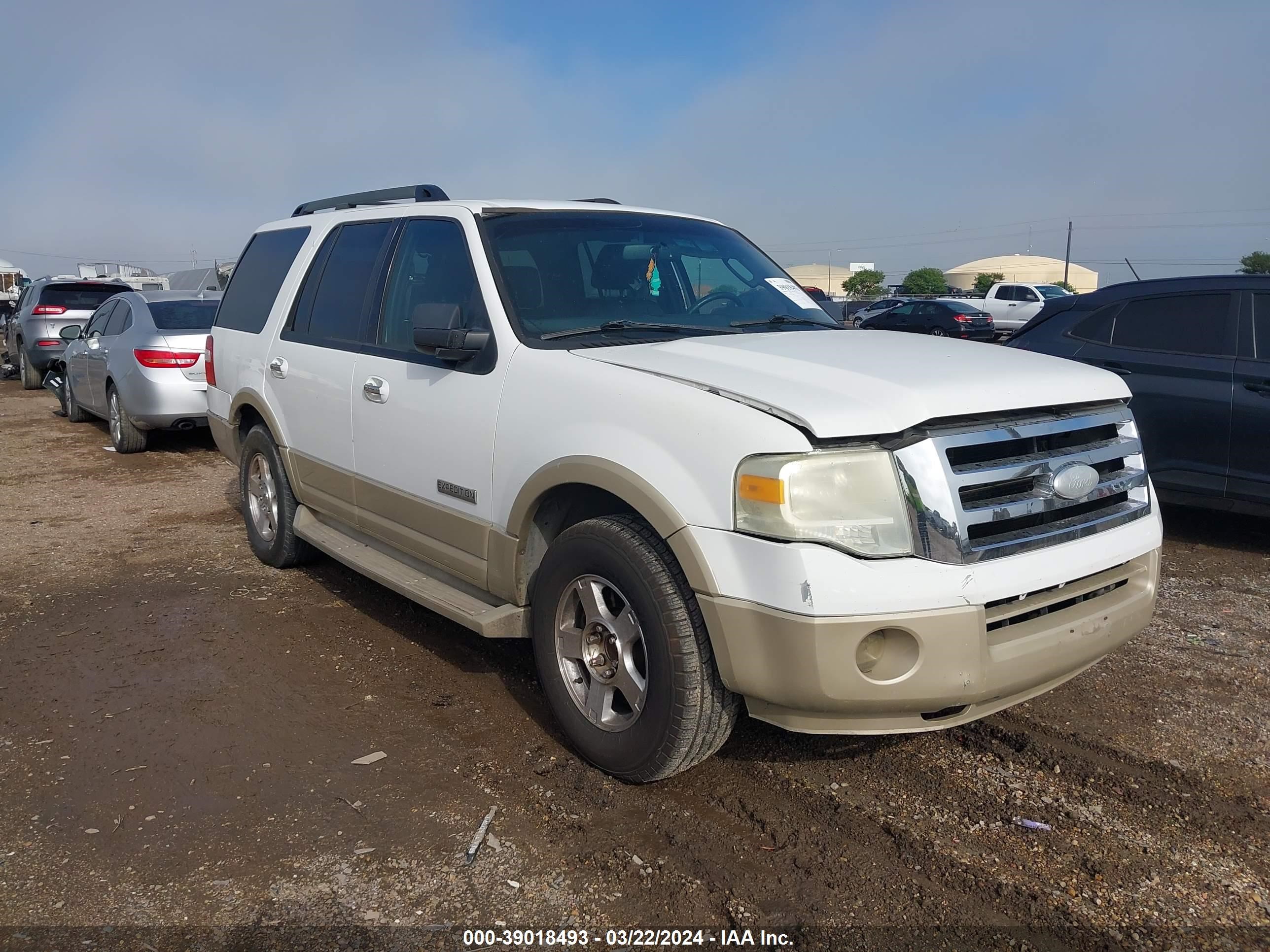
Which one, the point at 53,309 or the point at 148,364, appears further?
the point at 53,309

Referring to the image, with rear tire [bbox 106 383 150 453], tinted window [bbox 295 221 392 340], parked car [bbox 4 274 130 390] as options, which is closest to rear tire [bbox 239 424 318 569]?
tinted window [bbox 295 221 392 340]

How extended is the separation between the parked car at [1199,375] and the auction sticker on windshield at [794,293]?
2337 millimetres

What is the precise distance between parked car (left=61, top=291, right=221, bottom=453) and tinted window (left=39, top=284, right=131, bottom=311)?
5986mm

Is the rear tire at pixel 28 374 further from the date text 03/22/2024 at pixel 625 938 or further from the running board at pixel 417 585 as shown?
the date text 03/22/2024 at pixel 625 938

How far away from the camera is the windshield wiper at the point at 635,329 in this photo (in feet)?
12.1

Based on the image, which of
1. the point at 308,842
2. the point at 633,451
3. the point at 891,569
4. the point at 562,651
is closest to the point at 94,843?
the point at 308,842

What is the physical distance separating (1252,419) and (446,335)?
484 cm

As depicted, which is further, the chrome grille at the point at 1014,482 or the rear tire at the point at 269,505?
the rear tire at the point at 269,505

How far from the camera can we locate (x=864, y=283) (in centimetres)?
9819

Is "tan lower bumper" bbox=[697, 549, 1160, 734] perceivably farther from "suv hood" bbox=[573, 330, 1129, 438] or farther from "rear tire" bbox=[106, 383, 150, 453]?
"rear tire" bbox=[106, 383, 150, 453]

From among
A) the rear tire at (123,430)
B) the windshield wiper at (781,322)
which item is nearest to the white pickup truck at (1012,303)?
the rear tire at (123,430)

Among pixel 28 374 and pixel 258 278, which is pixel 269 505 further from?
pixel 28 374

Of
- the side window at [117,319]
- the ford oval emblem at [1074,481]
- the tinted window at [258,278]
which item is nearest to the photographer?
the ford oval emblem at [1074,481]

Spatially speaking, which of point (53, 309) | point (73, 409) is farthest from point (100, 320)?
point (53, 309)
